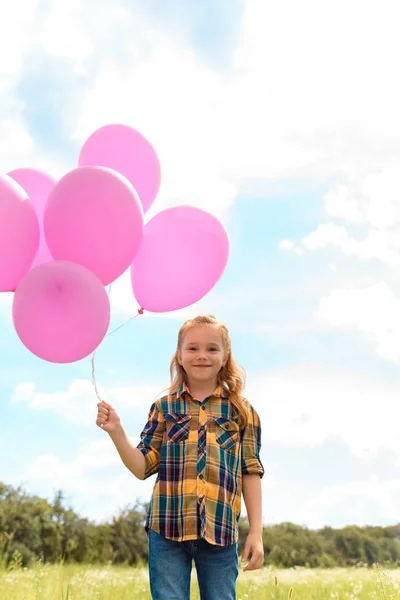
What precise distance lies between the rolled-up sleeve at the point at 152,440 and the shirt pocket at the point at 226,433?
0.25 m

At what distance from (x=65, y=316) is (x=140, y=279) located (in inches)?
24.2

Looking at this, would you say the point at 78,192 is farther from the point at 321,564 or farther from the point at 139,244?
the point at 321,564

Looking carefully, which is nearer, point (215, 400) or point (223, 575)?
point (223, 575)

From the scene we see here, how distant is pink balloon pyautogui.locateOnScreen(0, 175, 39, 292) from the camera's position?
3352 mm

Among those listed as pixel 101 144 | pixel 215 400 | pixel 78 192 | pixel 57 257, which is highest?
pixel 101 144

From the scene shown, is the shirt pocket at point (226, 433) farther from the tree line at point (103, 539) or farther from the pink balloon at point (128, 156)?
the tree line at point (103, 539)

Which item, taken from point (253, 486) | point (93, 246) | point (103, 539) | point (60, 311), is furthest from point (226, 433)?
point (103, 539)

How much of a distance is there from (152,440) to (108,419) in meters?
0.23

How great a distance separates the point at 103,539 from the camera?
26.8ft

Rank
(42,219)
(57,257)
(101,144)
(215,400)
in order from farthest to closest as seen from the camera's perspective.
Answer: (101,144) → (42,219) → (57,257) → (215,400)

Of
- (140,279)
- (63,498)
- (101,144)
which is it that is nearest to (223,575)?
(140,279)

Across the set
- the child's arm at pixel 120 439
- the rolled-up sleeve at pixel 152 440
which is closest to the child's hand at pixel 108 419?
the child's arm at pixel 120 439

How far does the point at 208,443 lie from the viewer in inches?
118

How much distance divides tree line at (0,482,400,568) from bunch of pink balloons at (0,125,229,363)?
507 centimetres
